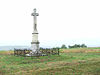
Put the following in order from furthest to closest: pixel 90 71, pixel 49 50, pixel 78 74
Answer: pixel 49 50 → pixel 90 71 → pixel 78 74

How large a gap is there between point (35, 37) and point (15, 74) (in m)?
16.4

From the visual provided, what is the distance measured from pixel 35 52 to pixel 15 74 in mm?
15781

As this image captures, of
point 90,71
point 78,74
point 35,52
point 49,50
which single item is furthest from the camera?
point 49,50

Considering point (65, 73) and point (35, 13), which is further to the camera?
point (35, 13)

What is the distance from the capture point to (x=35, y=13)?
3362 cm

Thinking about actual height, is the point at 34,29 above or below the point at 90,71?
above

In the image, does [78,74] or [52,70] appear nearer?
[78,74]

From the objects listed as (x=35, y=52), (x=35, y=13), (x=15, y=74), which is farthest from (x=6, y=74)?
(x=35, y=13)

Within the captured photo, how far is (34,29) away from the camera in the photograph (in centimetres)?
3356

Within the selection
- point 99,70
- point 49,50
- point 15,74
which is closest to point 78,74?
point 99,70

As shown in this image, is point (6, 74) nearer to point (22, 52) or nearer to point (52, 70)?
point (52, 70)

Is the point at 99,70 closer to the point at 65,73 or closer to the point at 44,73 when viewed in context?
the point at 65,73

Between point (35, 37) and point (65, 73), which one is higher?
point (35, 37)

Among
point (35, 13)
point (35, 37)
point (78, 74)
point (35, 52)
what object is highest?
point (35, 13)
